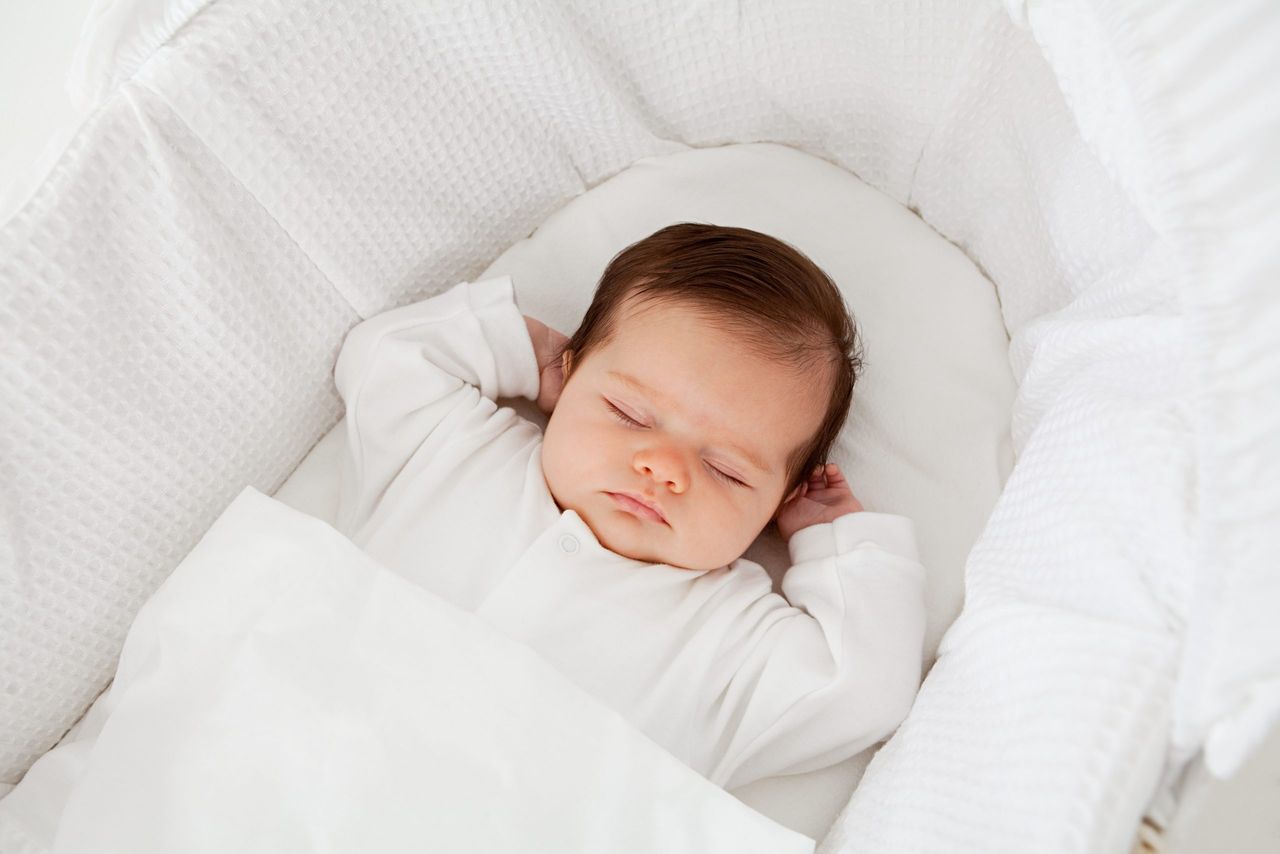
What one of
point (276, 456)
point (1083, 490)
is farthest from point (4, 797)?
point (1083, 490)

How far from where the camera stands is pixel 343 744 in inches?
37.9

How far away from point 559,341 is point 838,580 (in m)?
0.47

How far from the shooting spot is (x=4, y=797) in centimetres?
105

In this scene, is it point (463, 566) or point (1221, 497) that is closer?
point (1221, 497)

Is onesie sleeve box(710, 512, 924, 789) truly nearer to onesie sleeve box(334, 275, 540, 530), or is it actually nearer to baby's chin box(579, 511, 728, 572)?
baby's chin box(579, 511, 728, 572)

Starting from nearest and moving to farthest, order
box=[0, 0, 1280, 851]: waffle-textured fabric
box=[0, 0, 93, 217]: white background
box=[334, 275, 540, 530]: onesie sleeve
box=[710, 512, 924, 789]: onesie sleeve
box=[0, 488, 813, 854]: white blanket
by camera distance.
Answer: box=[0, 0, 1280, 851]: waffle-textured fabric < box=[0, 488, 813, 854]: white blanket < box=[710, 512, 924, 789]: onesie sleeve < box=[334, 275, 540, 530]: onesie sleeve < box=[0, 0, 93, 217]: white background

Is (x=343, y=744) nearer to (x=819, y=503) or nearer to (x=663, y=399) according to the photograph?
(x=663, y=399)

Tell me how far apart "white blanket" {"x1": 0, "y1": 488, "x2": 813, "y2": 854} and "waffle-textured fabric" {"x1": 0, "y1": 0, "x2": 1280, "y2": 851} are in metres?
0.13

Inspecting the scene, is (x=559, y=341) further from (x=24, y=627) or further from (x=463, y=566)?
(x=24, y=627)

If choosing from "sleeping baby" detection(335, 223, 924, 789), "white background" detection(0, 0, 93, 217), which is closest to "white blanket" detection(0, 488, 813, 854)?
"sleeping baby" detection(335, 223, 924, 789)

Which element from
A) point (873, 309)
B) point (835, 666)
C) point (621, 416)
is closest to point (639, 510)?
point (621, 416)

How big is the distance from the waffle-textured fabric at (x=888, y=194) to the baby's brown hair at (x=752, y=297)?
219 mm

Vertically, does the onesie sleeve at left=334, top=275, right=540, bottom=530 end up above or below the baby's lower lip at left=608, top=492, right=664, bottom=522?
above

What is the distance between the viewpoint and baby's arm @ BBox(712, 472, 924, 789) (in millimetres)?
1076
